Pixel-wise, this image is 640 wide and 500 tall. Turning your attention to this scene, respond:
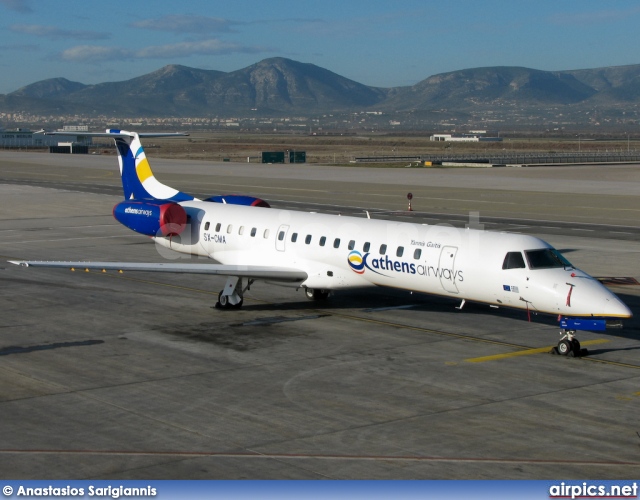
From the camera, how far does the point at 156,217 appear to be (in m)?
29.8

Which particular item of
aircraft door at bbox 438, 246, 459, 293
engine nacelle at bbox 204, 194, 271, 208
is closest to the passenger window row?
aircraft door at bbox 438, 246, 459, 293

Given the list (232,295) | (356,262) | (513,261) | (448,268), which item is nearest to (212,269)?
(232,295)

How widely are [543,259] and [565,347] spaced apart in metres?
2.21

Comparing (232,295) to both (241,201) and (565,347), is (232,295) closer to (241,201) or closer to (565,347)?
(241,201)

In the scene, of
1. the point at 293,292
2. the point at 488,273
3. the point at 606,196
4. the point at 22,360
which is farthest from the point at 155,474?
the point at 606,196

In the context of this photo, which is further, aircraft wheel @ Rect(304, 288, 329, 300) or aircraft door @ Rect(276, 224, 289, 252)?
aircraft wheel @ Rect(304, 288, 329, 300)

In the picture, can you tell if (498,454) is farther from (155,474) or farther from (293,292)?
(293,292)

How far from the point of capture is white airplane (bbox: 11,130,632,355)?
21.4 m

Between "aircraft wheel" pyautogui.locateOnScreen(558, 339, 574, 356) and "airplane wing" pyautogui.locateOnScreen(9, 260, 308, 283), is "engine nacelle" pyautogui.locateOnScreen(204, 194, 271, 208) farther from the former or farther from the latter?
"aircraft wheel" pyautogui.locateOnScreen(558, 339, 574, 356)

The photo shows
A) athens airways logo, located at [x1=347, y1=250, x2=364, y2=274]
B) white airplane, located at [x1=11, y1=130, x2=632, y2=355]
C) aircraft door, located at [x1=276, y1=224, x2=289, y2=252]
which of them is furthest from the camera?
aircraft door, located at [x1=276, y1=224, x2=289, y2=252]

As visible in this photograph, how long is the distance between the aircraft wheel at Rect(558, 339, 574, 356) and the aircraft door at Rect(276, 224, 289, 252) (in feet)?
30.6

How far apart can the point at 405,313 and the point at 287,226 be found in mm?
4504

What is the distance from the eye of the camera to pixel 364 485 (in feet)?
43.6

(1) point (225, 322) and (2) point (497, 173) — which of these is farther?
(2) point (497, 173)
